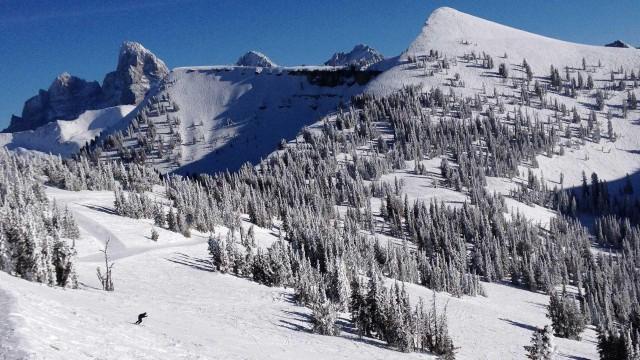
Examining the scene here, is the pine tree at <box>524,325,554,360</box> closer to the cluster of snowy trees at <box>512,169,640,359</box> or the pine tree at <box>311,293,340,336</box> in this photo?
the cluster of snowy trees at <box>512,169,640,359</box>

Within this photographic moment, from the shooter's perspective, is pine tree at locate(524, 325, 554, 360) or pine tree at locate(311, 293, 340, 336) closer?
pine tree at locate(311, 293, 340, 336)

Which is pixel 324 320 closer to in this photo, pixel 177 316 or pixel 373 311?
pixel 373 311

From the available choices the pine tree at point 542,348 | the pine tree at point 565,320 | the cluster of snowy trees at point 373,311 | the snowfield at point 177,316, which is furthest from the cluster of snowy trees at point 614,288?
the cluster of snowy trees at point 373,311

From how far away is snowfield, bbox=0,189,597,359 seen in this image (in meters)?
28.2

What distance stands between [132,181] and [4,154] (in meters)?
44.6

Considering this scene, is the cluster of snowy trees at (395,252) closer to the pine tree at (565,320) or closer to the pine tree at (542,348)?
the pine tree at (565,320)

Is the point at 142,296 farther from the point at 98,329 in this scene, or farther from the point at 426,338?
the point at 426,338

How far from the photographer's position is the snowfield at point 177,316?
92.6 ft

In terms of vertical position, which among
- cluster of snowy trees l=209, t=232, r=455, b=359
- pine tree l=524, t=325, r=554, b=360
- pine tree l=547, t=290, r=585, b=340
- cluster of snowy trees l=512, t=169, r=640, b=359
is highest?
cluster of snowy trees l=209, t=232, r=455, b=359

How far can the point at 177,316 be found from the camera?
152ft

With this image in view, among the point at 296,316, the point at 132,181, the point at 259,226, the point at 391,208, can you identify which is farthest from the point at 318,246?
the point at 132,181

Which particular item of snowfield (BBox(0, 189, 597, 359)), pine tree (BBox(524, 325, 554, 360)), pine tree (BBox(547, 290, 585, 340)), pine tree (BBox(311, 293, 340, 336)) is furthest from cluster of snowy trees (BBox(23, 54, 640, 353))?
pine tree (BBox(524, 325, 554, 360))

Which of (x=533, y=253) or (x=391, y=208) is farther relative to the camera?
(x=391, y=208)

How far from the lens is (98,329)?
105ft
